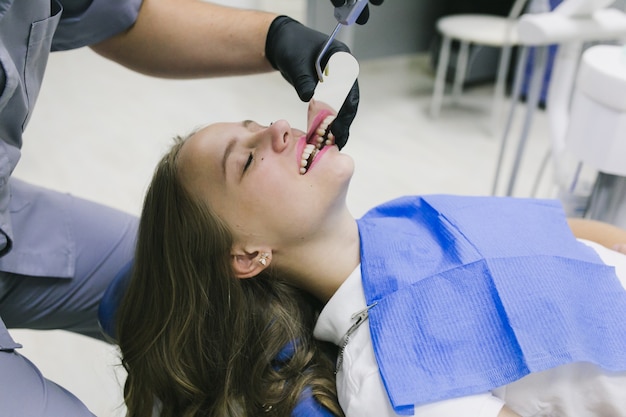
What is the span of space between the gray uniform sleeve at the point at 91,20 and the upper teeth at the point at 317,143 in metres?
0.47

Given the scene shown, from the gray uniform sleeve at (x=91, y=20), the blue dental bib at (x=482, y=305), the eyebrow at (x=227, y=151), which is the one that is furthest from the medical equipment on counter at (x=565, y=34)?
the gray uniform sleeve at (x=91, y=20)

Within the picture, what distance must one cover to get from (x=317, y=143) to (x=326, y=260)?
0.69 ft

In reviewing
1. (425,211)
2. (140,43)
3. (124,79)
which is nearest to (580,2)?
(425,211)

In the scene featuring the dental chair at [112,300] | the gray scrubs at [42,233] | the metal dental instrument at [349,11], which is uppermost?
the metal dental instrument at [349,11]

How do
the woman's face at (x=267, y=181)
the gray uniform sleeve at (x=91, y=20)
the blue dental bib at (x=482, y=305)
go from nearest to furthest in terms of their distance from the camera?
the blue dental bib at (x=482, y=305)
the woman's face at (x=267, y=181)
the gray uniform sleeve at (x=91, y=20)

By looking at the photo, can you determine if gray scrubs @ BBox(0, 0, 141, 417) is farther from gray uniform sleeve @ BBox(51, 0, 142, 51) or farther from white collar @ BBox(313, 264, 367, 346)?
white collar @ BBox(313, 264, 367, 346)

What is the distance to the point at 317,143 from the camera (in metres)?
1.07

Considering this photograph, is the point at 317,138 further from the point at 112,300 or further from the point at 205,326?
the point at 112,300

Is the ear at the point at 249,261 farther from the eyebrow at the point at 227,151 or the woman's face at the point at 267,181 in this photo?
the eyebrow at the point at 227,151

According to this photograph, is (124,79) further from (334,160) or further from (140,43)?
(334,160)

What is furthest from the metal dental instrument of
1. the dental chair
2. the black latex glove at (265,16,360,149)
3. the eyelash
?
the dental chair

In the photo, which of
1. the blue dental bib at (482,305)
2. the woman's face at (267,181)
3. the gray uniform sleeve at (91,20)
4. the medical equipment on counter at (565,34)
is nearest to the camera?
the blue dental bib at (482,305)

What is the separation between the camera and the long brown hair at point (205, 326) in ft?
3.41

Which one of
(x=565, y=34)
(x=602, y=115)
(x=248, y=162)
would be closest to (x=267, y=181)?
(x=248, y=162)
